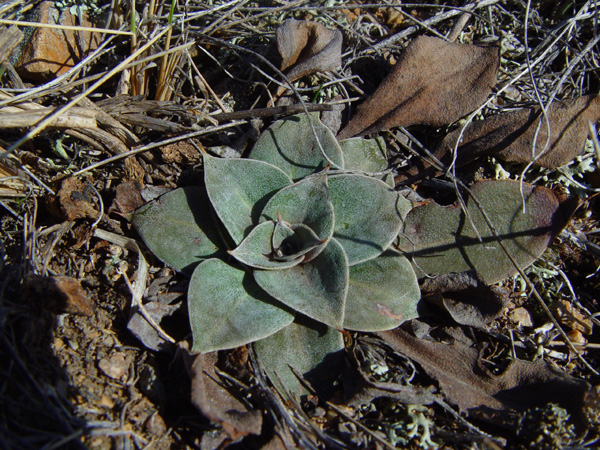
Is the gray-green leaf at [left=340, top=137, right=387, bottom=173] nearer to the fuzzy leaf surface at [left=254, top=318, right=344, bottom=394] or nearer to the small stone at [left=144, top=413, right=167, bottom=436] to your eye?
the fuzzy leaf surface at [left=254, top=318, right=344, bottom=394]

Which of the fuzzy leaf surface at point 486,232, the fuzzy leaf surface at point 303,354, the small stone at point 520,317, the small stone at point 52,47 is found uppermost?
the small stone at point 52,47

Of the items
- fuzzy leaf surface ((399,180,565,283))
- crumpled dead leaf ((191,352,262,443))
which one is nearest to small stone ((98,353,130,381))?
crumpled dead leaf ((191,352,262,443))

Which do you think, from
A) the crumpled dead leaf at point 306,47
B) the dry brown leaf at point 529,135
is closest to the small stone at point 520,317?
the dry brown leaf at point 529,135

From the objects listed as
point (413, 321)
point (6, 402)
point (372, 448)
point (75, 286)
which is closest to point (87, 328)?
point (75, 286)

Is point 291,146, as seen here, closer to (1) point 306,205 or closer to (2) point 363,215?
(1) point 306,205

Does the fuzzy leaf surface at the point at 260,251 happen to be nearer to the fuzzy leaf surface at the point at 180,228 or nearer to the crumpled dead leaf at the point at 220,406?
the fuzzy leaf surface at the point at 180,228

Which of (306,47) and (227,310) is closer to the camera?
(227,310)

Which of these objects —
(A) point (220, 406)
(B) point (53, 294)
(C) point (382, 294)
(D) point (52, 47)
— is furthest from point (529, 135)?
(D) point (52, 47)

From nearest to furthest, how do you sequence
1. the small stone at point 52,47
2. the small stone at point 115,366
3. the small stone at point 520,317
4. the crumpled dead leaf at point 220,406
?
1. the crumpled dead leaf at point 220,406
2. the small stone at point 115,366
3. the small stone at point 520,317
4. the small stone at point 52,47
